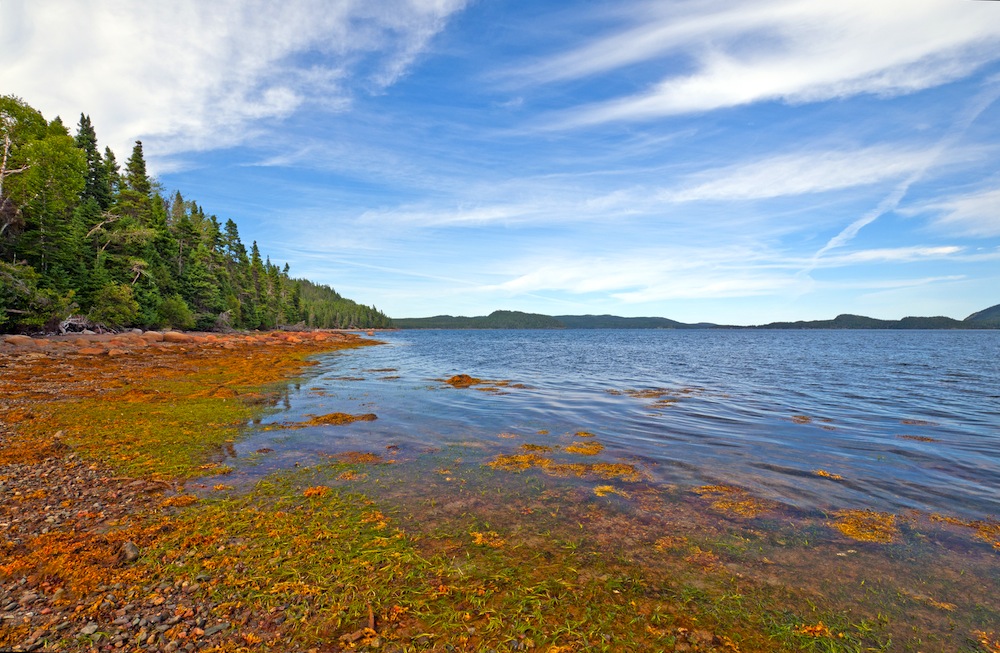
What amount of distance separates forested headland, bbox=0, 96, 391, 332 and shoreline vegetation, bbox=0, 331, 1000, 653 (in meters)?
40.4

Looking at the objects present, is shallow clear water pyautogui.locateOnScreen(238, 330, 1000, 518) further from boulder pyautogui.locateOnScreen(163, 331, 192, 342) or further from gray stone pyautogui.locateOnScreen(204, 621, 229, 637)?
boulder pyautogui.locateOnScreen(163, 331, 192, 342)

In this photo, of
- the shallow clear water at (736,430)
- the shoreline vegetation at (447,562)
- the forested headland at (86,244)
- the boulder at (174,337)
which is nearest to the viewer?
the shoreline vegetation at (447,562)

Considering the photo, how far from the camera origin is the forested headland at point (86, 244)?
1403 inches

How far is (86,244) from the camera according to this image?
4462 cm

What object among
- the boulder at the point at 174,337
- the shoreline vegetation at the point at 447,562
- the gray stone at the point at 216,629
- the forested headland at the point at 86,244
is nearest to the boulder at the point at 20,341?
the forested headland at the point at 86,244

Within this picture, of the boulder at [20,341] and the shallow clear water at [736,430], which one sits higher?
the boulder at [20,341]

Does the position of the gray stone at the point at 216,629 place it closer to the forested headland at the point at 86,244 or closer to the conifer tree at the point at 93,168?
the forested headland at the point at 86,244

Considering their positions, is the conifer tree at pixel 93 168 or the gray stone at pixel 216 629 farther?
the conifer tree at pixel 93 168

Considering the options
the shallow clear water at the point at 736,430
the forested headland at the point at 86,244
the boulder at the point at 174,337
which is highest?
the forested headland at the point at 86,244

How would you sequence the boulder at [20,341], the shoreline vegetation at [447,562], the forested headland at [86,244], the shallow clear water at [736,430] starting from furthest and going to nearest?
the forested headland at [86,244]
the boulder at [20,341]
the shallow clear water at [736,430]
the shoreline vegetation at [447,562]

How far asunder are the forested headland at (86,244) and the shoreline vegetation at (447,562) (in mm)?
40382

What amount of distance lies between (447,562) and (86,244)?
193 ft

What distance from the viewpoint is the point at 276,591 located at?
528 cm

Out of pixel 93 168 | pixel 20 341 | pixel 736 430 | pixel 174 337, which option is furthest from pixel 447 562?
pixel 93 168
